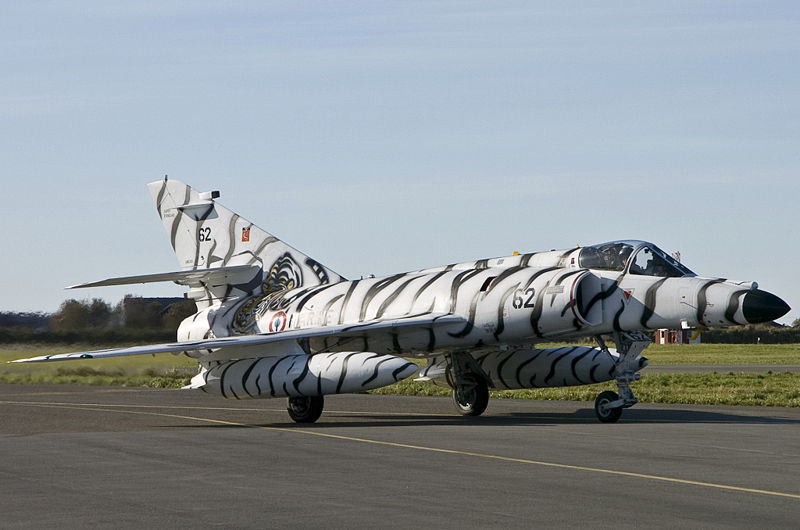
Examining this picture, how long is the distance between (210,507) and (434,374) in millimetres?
13497

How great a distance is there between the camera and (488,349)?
2141 centimetres

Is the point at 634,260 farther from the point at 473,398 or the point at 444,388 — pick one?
the point at 444,388

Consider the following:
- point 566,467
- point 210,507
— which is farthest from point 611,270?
point 210,507

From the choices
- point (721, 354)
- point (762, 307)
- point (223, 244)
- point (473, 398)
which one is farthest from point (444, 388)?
point (721, 354)

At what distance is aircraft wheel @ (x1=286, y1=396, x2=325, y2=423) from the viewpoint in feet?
66.4

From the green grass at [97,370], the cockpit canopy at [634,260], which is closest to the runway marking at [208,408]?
the green grass at [97,370]

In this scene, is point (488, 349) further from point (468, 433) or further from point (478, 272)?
point (468, 433)

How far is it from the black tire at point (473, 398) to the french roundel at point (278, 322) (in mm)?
3840

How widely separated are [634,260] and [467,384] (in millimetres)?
4478

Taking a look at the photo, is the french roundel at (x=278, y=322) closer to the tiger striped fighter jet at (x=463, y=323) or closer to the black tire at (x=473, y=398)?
the tiger striped fighter jet at (x=463, y=323)

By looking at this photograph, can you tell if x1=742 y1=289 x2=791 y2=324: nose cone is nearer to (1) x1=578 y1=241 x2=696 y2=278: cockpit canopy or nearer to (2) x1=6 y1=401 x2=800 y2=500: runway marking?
(1) x1=578 y1=241 x2=696 y2=278: cockpit canopy

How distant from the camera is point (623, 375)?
1881 cm

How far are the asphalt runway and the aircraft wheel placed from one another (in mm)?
475

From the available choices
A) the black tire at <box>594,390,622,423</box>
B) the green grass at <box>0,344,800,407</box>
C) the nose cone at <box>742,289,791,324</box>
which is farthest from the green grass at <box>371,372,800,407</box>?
the nose cone at <box>742,289,791,324</box>
